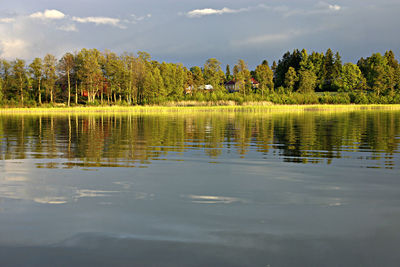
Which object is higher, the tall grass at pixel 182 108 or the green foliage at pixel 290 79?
the green foliage at pixel 290 79

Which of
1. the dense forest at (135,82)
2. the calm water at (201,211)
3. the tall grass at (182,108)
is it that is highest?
the dense forest at (135,82)

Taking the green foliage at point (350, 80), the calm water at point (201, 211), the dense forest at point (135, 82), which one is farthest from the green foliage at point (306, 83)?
the calm water at point (201, 211)

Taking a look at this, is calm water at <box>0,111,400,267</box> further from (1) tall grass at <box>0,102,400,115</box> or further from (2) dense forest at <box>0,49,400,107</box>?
(2) dense forest at <box>0,49,400,107</box>

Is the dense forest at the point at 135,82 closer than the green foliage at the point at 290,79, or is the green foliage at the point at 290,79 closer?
the dense forest at the point at 135,82

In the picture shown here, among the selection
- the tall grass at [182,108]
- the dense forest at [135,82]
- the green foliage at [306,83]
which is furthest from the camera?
the green foliage at [306,83]

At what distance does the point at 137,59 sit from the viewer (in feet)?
315

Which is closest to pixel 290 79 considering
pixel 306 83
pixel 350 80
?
pixel 306 83

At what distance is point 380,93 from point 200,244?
11738 cm

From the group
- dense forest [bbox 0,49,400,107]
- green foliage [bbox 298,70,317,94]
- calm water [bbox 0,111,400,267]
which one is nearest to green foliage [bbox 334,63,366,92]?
dense forest [bbox 0,49,400,107]

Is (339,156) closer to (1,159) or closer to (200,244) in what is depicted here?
(200,244)

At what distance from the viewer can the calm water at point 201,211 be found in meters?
5.29

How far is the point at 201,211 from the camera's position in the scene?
7.19 meters

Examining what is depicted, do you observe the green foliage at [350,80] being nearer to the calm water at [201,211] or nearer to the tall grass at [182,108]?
the tall grass at [182,108]

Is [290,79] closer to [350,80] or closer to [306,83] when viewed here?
[306,83]
